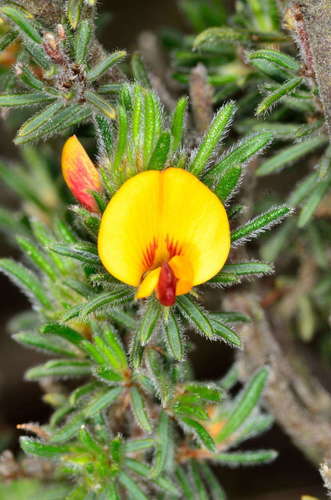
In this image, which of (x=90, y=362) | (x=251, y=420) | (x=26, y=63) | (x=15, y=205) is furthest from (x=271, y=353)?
(x=15, y=205)

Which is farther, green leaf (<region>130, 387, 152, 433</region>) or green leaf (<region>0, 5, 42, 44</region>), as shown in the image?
green leaf (<region>130, 387, 152, 433</region>)

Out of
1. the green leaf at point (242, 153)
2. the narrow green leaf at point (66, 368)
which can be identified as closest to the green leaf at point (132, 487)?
the narrow green leaf at point (66, 368)

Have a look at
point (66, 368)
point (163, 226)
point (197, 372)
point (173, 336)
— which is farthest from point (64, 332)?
point (197, 372)

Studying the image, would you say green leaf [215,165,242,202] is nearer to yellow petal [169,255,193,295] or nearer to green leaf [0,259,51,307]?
yellow petal [169,255,193,295]

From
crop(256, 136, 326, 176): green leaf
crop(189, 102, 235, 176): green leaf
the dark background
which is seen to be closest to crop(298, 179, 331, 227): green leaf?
crop(256, 136, 326, 176): green leaf

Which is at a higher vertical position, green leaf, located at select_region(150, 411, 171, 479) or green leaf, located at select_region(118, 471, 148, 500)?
green leaf, located at select_region(150, 411, 171, 479)

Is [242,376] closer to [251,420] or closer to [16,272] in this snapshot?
[251,420]

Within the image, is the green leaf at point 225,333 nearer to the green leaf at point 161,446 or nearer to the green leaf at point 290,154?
the green leaf at point 161,446

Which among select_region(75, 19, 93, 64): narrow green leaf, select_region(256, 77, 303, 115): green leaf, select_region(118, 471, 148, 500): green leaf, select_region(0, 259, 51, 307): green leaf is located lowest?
select_region(118, 471, 148, 500): green leaf
